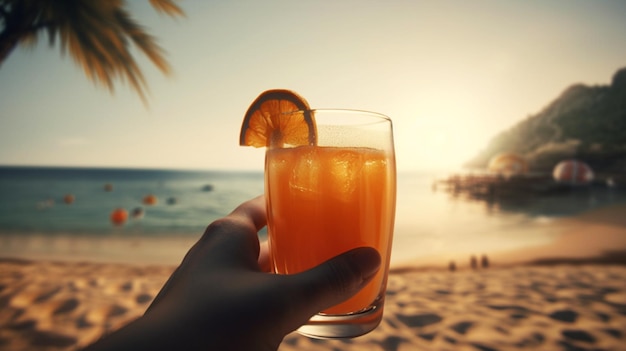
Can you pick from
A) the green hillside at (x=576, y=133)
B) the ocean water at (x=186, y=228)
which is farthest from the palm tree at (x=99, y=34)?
the green hillside at (x=576, y=133)

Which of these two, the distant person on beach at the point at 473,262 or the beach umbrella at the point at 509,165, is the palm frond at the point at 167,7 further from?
A: the beach umbrella at the point at 509,165

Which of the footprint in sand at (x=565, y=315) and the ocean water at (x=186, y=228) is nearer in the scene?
the footprint in sand at (x=565, y=315)

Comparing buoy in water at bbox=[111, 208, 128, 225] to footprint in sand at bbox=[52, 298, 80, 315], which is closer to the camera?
footprint in sand at bbox=[52, 298, 80, 315]

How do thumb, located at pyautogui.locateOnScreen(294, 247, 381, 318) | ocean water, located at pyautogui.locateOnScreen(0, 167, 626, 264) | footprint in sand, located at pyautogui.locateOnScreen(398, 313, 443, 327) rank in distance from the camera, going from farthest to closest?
1. ocean water, located at pyautogui.locateOnScreen(0, 167, 626, 264)
2. footprint in sand, located at pyautogui.locateOnScreen(398, 313, 443, 327)
3. thumb, located at pyautogui.locateOnScreen(294, 247, 381, 318)

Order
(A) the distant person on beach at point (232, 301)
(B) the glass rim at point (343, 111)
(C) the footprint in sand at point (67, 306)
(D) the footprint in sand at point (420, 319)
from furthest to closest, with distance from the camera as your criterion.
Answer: (C) the footprint in sand at point (67, 306)
(D) the footprint in sand at point (420, 319)
(B) the glass rim at point (343, 111)
(A) the distant person on beach at point (232, 301)

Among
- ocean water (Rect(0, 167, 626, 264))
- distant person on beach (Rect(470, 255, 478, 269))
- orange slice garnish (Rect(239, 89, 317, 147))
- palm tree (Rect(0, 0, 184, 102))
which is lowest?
ocean water (Rect(0, 167, 626, 264))

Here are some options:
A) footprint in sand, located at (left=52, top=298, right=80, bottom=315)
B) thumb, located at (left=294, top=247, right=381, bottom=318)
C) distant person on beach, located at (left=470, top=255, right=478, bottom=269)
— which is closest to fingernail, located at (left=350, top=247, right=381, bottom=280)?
thumb, located at (left=294, top=247, right=381, bottom=318)

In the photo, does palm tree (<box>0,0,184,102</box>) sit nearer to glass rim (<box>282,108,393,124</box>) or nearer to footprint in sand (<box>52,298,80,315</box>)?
footprint in sand (<box>52,298,80,315</box>)

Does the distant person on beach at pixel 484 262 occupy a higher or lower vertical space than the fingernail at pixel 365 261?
lower
